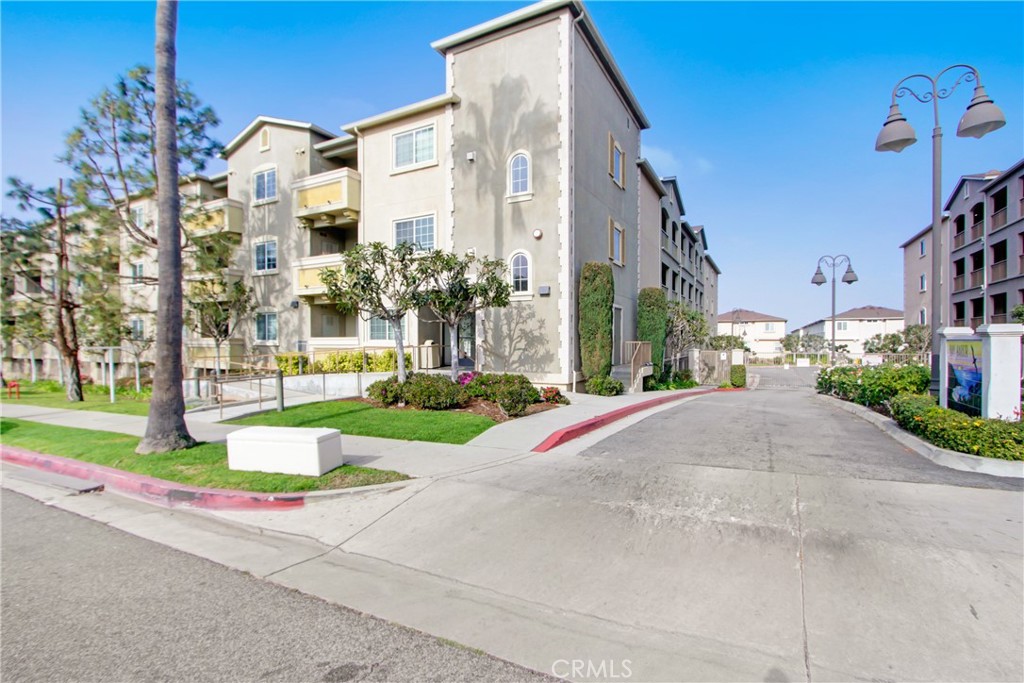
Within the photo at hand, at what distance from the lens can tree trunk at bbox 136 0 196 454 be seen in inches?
335

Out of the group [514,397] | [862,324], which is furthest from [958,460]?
[862,324]

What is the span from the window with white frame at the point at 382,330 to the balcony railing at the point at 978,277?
38.8 metres

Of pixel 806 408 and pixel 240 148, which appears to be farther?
pixel 240 148

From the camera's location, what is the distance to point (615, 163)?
807 inches

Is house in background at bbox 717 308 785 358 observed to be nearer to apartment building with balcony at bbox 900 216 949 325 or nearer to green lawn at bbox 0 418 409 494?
apartment building with balcony at bbox 900 216 949 325

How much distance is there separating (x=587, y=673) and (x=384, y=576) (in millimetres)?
2126

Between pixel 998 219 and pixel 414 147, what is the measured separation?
37.3m

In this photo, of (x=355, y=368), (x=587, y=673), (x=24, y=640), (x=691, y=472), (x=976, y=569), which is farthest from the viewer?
(x=355, y=368)

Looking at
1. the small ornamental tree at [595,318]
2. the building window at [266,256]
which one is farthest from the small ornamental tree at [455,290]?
the building window at [266,256]

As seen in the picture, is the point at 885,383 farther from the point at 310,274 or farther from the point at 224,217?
the point at 224,217

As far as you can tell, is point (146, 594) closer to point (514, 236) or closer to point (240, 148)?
point (514, 236)

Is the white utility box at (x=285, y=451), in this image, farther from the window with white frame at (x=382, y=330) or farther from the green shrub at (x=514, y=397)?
the window with white frame at (x=382, y=330)

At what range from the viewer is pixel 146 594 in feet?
13.6

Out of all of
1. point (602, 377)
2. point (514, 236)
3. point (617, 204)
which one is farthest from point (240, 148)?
point (602, 377)
